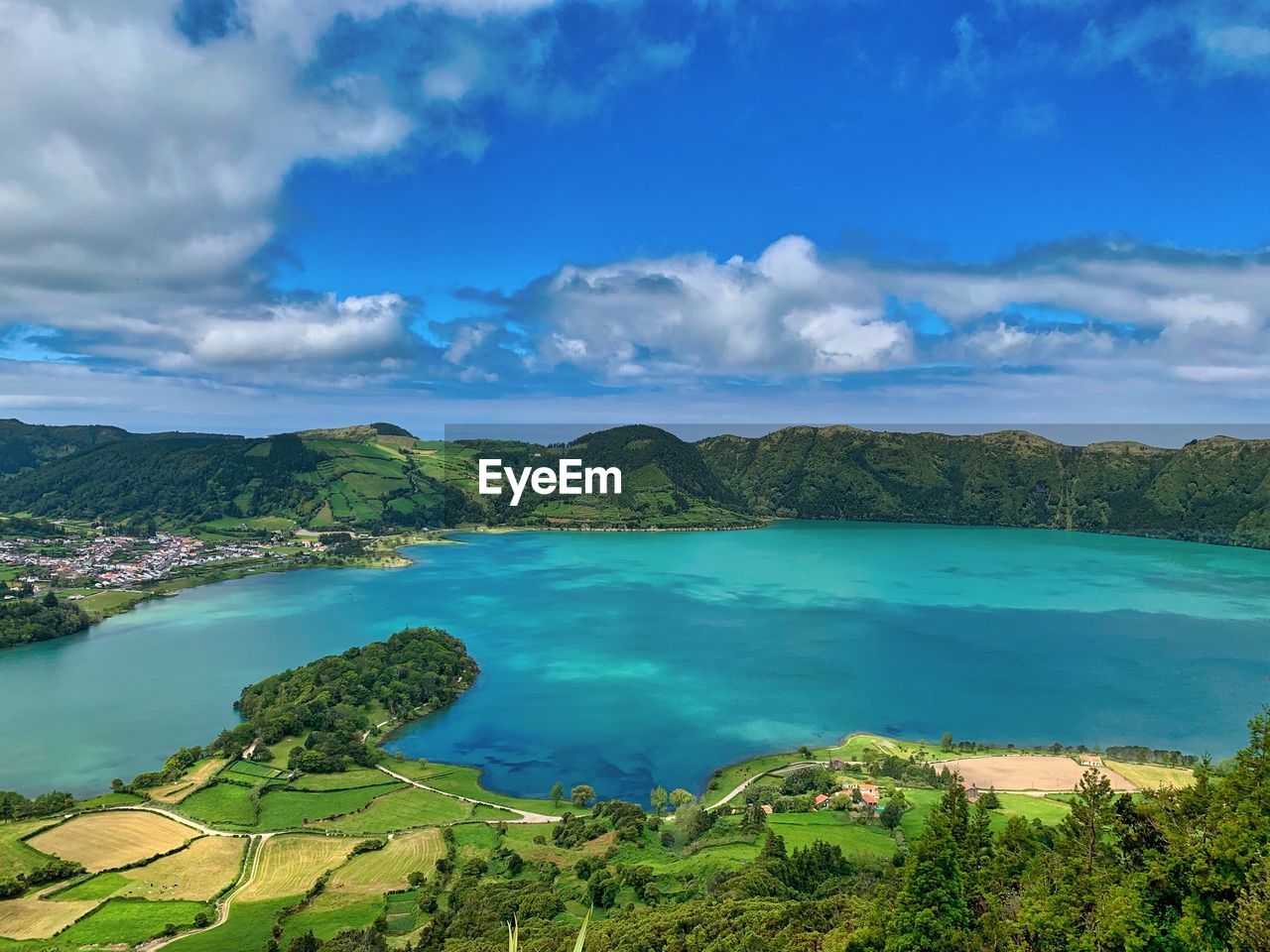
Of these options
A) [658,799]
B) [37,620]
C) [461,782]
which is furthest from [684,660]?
[37,620]

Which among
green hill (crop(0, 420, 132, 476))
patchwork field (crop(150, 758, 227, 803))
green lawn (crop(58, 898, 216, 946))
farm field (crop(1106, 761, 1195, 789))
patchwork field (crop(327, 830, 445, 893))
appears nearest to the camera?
green lawn (crop(58, 898, 216, 946))

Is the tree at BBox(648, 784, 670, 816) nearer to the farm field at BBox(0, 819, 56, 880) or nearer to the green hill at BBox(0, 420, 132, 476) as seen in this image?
the farm field at BBox(0, 819, 56, 880)

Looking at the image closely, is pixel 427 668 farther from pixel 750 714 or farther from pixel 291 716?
pixel 750 714

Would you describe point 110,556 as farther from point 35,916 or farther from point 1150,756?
point 1150,756

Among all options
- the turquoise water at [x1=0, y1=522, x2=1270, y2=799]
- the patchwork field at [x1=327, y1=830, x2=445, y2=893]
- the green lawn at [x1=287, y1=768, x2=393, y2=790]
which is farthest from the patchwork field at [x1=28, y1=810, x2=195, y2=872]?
the patchwork field at [x1=327, y1=830, x2=445, y2=893]

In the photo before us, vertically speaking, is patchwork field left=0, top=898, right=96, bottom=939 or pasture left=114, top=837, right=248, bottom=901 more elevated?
patchwork field left=0, top=898, right=96, bottom=939

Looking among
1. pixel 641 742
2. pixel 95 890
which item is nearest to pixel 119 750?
pixel 95 890
